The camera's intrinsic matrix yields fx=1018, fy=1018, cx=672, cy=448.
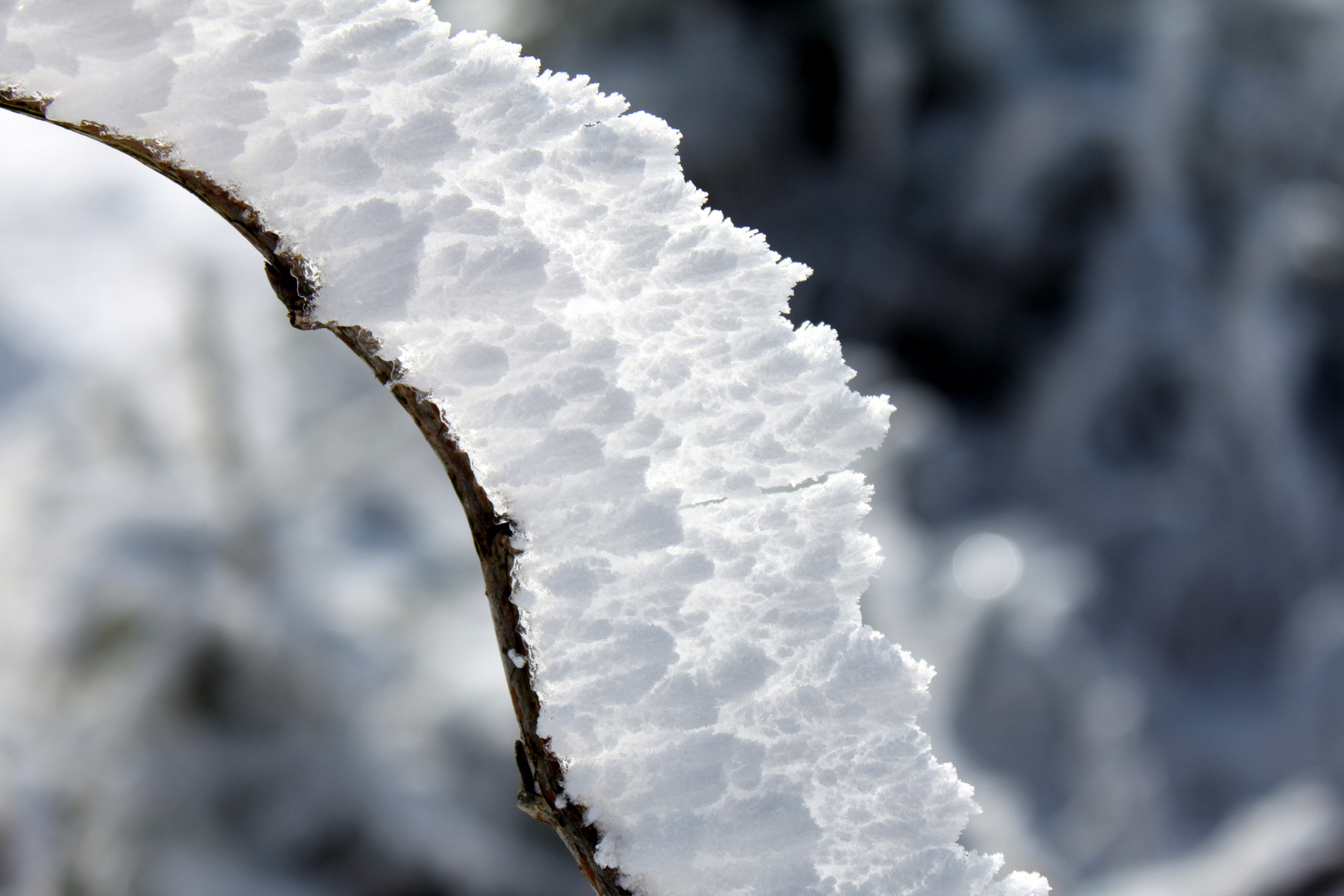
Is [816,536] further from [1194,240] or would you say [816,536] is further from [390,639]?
[1194,240]

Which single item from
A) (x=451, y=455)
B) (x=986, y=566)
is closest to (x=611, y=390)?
(x=451, y=455)

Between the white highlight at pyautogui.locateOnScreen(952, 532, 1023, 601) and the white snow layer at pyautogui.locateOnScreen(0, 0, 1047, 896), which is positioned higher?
the white highlight at pyautogui.locateOnScreen(952, 532, 1023, 601)

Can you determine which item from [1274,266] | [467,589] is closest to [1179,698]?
[1274,266]

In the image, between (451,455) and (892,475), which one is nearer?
(451,455)

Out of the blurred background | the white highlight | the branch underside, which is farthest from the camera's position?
the white highlight

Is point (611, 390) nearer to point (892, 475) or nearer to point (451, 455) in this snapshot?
point (451, 455)

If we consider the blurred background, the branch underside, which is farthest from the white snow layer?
the blurred background

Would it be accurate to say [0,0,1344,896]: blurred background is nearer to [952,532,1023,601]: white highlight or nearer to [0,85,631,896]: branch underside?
[952,532,1023,601]: white highlight
